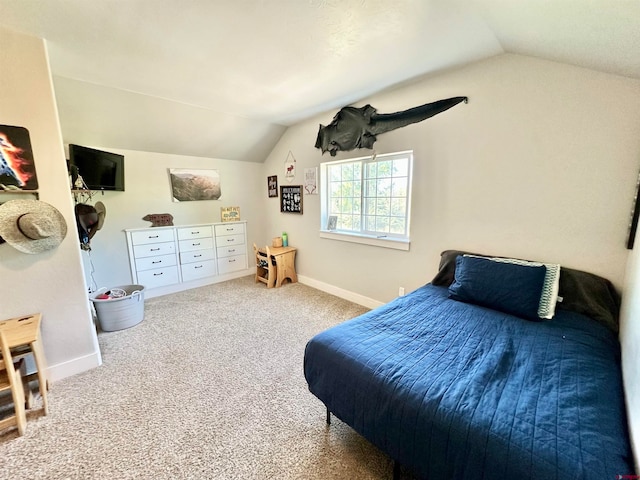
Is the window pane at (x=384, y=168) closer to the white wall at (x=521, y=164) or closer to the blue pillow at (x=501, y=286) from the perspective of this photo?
the white wall at (x=521, y=164)

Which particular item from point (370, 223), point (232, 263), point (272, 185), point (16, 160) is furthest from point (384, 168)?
point (16, 160)

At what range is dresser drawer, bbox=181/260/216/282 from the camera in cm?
379

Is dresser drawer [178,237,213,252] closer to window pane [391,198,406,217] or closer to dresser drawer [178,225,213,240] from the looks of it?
dresser drawer [178,225,213,240]

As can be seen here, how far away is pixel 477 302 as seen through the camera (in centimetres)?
185

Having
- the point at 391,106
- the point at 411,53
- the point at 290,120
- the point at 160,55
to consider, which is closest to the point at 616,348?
the point at 411,53

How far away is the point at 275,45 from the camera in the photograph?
176 cm

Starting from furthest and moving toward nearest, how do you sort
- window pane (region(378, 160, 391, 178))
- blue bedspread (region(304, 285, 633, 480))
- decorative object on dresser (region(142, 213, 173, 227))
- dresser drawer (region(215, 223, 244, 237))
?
dresser drawer (region(215, 223, 244, 237))
decorative object on dresser (region(142, 213, 173, 227))
window pane (region(378, 160, 391, 178))
blue bedspread (region(304, 285, 633, 480))

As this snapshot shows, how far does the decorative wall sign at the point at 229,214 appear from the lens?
4.17m

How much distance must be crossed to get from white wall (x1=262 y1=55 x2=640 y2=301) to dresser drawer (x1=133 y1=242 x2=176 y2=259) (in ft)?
9.56

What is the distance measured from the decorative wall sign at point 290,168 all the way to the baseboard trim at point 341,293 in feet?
5.15

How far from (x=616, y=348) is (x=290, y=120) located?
3.74 meters

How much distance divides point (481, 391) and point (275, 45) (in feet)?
7.53

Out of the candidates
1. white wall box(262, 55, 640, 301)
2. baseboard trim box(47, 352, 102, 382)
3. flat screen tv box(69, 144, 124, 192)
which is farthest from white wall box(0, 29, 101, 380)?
white wall box(262, 55, 640, 301)

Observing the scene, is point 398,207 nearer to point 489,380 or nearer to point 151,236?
point 489,380
